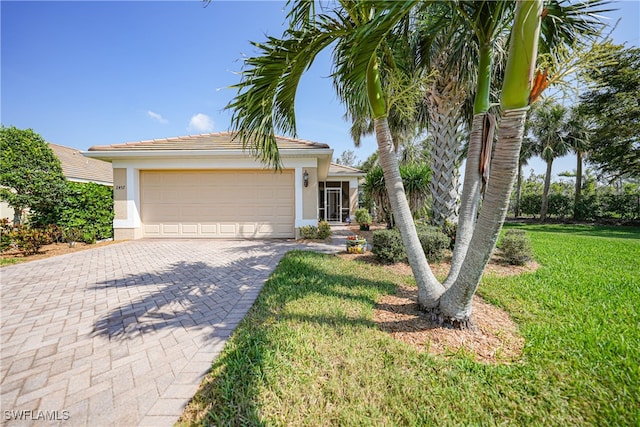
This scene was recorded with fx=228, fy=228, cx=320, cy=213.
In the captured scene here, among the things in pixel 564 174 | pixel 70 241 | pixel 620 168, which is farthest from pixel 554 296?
pixel 564 174

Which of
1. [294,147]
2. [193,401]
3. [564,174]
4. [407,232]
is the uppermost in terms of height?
[564,174]

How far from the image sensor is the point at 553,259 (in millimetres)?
6504

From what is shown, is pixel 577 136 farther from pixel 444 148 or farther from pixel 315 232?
pixel 315 232

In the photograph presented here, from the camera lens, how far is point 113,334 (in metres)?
3.11

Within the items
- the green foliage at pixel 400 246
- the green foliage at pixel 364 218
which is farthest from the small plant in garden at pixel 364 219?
the green foliage at pixel 400 246

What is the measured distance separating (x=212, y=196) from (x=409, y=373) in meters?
10.1

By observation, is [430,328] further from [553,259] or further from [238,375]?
[553,259]

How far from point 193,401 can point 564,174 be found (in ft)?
159

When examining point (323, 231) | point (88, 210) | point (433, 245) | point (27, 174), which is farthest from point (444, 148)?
point (27, 174)

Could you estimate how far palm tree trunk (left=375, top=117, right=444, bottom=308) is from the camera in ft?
10.9

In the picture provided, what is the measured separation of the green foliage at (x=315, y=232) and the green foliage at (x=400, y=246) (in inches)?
152

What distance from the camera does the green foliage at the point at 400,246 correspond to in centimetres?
598

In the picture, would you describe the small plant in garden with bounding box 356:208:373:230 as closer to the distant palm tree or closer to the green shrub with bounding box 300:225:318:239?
the green shrub with bounding box 300:225:318:239

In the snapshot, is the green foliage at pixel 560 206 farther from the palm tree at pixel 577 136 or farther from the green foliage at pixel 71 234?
the green foliage at pixel 71 234
